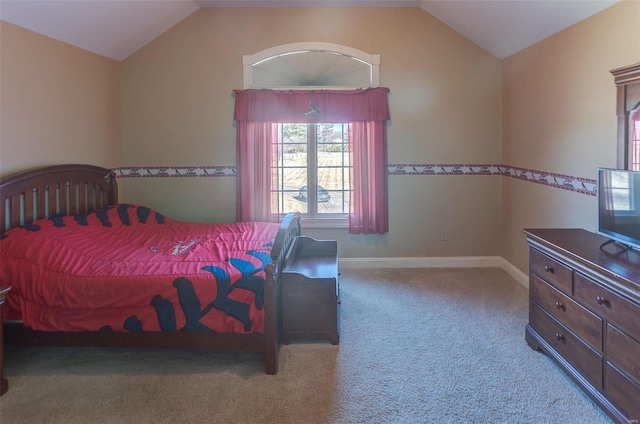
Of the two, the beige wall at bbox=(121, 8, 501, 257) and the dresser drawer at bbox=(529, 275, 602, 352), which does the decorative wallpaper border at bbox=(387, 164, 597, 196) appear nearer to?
the beige wall at bbox=(121, 8, 501, 257)

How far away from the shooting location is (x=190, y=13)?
4344mm

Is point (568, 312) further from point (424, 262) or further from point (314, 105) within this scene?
point (314, 105)

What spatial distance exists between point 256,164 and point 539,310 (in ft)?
9.71

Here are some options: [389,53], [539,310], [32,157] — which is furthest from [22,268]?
[389,53]

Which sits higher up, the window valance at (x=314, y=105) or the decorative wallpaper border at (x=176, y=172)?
the window valance at (x=314, y=105)

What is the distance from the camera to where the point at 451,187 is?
4.54 m

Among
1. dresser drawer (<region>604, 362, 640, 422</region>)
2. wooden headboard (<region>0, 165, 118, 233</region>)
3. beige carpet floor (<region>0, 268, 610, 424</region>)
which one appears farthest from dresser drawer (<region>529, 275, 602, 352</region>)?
wooden headboard (<region>0, 165, 118, 233</region>)

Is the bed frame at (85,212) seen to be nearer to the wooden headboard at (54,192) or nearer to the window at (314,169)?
the wooden headboard at (54,192)

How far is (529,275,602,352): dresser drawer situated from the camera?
2.11 metres

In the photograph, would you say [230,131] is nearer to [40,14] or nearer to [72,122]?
[72,122]

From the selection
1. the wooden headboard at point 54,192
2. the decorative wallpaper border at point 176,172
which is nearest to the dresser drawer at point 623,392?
the decorative wallpaper border at point 176,172

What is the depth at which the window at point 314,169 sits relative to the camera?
4547 millimetres

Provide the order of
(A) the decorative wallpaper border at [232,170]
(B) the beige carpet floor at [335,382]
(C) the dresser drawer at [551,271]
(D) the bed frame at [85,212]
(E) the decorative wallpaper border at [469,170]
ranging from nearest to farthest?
1. (B) the beige carpet floor at [335,382]
2. (C) the dresser drawer at [551,271]
3. (D) the bed frame at [85,212]
4. (E) the decorative wallpaper border at [469,170]
5. (A) the decorative wallpaper border at [232,170]

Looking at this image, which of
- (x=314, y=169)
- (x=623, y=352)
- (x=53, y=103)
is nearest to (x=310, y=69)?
(x=314, y=169)
